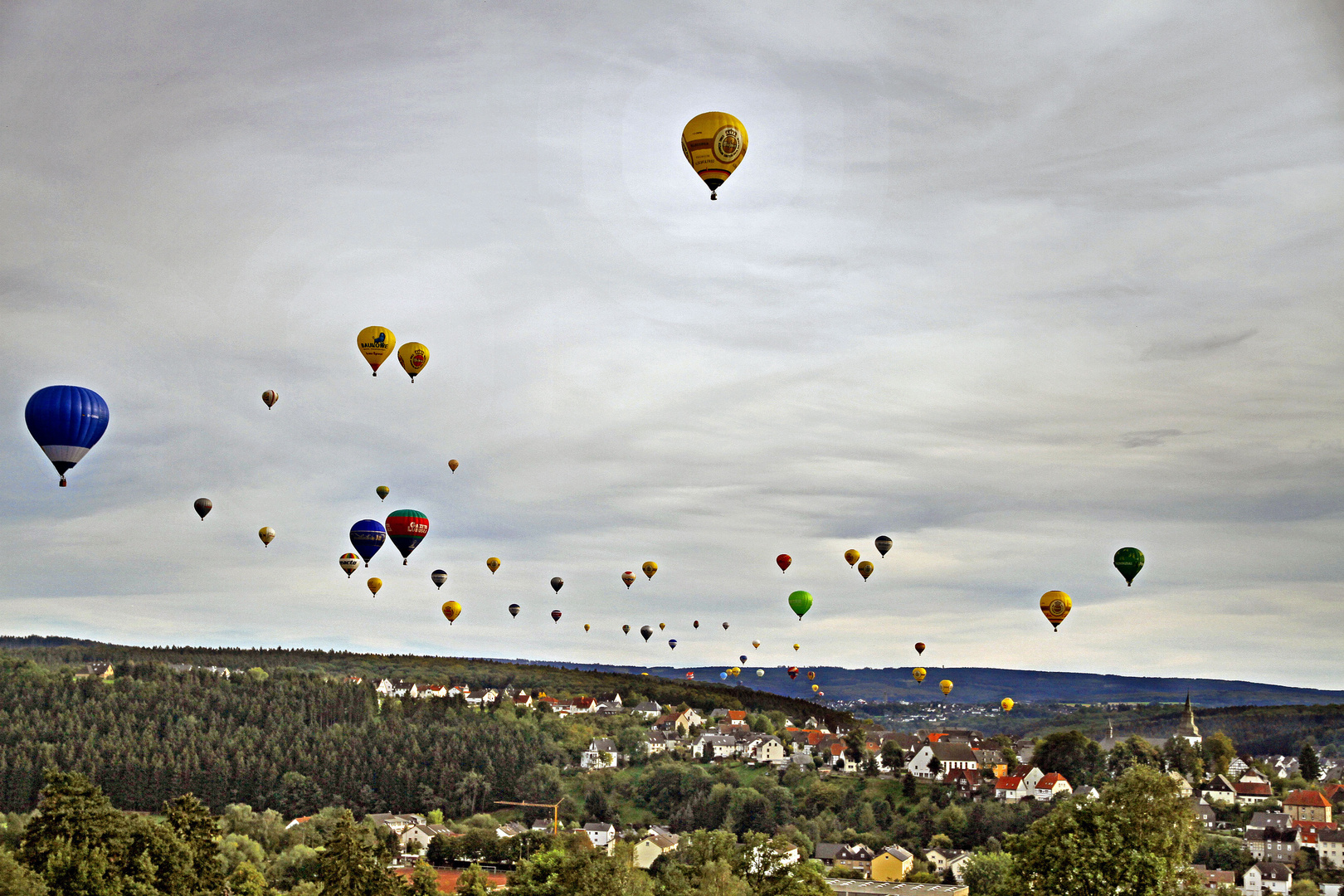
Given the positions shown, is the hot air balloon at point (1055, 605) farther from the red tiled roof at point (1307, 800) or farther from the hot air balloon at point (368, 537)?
the red tiled roof at point (1307, 800)

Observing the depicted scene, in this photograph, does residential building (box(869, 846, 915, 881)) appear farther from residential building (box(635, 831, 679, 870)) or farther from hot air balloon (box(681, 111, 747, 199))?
hot air balloon (box(681, 111, 747, 199))

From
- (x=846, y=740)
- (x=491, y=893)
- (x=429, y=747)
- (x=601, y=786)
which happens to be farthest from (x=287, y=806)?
(x=491, y=893)

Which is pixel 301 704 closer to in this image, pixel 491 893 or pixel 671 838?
pixel 671 838

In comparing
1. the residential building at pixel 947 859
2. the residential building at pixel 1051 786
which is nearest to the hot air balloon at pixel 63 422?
the residential building at pixel 947 859

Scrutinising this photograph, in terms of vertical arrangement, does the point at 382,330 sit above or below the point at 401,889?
above

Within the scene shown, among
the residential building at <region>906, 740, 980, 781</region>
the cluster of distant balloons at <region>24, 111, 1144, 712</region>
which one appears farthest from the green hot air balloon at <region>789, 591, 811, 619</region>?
the residential building at <region>906, 740, 980, 781</region>

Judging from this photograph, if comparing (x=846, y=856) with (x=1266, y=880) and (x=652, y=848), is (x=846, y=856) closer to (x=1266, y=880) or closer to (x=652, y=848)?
(x=652, y=848)
